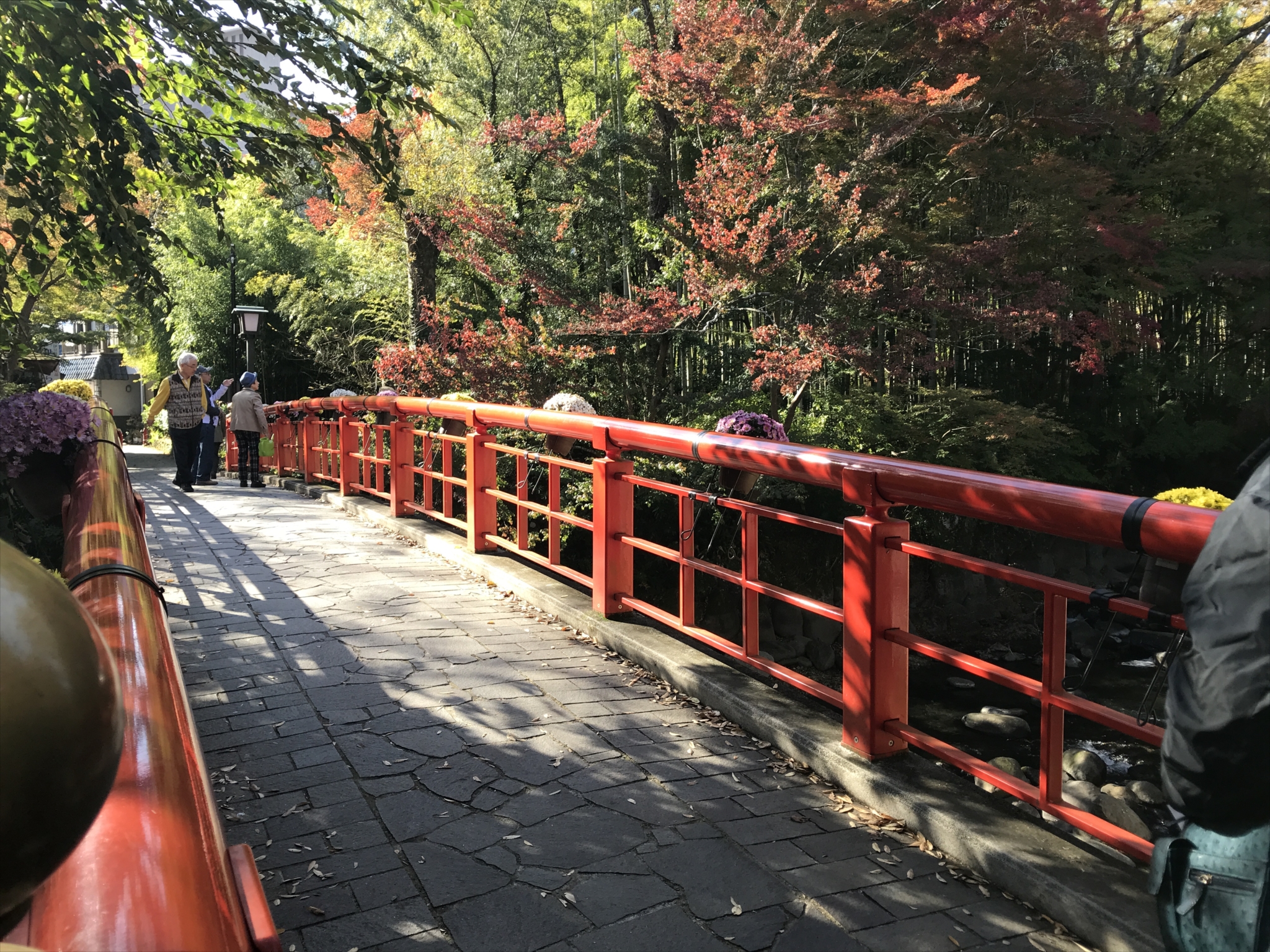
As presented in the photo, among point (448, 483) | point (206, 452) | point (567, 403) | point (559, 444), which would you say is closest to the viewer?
point (559, 444)

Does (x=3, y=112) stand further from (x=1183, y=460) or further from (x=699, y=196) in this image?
(x=1183, y=460)

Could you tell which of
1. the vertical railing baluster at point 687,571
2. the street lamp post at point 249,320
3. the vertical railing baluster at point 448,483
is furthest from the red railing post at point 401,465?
the street lamp post at point 249,320

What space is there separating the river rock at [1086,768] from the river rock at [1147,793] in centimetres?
22

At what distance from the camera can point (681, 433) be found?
4844 mm

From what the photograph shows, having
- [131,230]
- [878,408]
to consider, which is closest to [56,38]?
[131,230]

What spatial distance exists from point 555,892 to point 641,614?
288 cm

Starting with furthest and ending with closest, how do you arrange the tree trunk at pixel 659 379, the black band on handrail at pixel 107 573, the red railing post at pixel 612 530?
A: the tree trunk at pixel 659 379, the red railing post at pixel 612 530, the black band on handrail at pixel 107 573

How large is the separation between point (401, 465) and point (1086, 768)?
21.3ft

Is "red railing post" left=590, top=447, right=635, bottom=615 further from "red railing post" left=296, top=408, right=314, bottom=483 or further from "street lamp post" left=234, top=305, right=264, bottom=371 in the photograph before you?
"street lamp post" left=234, top=305, right=264, bottom=371

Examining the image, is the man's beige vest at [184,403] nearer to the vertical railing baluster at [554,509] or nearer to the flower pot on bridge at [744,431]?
the vertical railing baluster at [554,509]

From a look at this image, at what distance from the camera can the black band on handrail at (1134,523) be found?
250 cm

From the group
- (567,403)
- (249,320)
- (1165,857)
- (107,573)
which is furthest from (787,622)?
(249,320)

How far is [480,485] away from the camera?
7305 mm

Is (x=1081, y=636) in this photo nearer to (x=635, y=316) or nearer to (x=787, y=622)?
(x=787, y=622)
